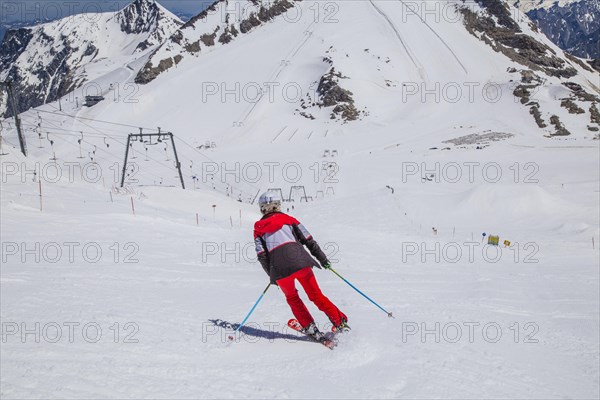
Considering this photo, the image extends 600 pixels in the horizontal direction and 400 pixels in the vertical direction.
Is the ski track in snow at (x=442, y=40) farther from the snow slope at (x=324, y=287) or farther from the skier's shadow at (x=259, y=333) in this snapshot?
the skier's shadow at (x=259, y=333)

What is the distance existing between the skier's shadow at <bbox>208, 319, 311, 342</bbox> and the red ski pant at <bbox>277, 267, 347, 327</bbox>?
295 millimetres

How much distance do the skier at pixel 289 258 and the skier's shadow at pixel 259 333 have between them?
246 millimetres

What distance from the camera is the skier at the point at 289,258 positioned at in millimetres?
5730

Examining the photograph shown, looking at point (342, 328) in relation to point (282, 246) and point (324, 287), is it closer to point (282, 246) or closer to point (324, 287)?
point (282, 246)

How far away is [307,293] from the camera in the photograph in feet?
19.5

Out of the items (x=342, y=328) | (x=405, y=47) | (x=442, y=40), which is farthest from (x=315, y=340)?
(x=442, y=40)

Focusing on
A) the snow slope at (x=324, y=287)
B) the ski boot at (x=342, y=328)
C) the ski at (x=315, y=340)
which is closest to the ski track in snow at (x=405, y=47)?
the snow slope at (x=324, y=287)

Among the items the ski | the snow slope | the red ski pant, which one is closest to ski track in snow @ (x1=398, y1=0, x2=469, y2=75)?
the snow slope

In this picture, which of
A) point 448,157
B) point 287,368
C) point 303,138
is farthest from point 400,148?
point 287,368

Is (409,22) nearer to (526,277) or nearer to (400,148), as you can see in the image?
(400,148)

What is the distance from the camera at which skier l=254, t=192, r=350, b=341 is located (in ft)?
18.8

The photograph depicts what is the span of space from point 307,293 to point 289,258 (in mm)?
616

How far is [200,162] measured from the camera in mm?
68500

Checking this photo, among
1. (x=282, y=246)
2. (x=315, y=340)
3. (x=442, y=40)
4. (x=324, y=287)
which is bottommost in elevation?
(x=324, y=287)
